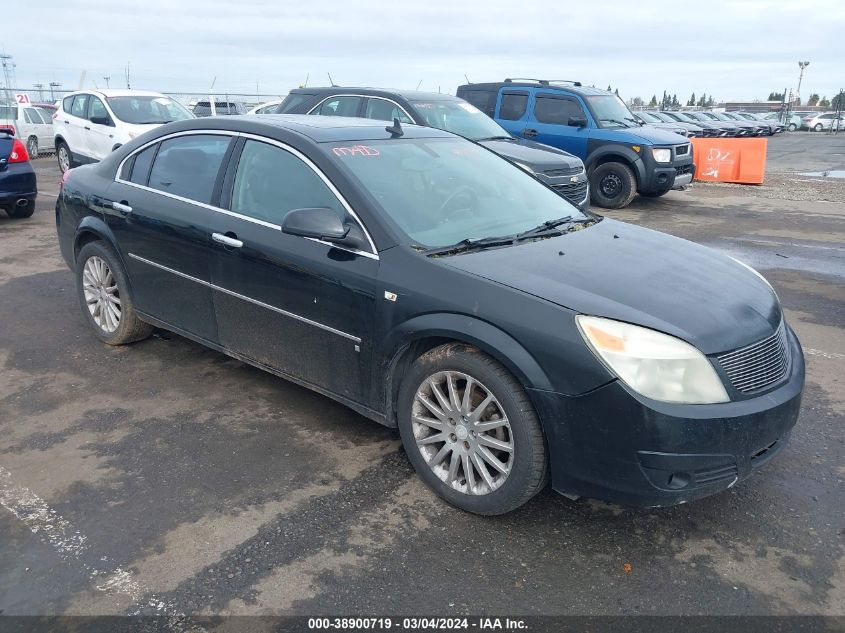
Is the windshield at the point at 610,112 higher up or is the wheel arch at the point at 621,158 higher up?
the windshield at the point at 610,112

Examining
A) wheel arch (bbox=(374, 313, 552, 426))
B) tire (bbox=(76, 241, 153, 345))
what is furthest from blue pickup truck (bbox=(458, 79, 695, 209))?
wheel arch (bbox=(374, 313, 552, 426))

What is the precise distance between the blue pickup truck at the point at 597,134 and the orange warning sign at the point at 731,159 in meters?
4.61

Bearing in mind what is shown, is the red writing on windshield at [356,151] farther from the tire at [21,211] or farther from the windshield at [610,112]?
the windshield at [610,112]

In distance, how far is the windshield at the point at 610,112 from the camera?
1286cm

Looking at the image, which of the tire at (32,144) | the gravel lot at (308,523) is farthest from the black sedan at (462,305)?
the tire at (32,144)

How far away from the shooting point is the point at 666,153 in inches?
495

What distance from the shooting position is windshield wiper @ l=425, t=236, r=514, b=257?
346cm

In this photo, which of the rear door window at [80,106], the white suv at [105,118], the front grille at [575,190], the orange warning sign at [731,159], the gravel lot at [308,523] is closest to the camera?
the gravel lot at [308,523]

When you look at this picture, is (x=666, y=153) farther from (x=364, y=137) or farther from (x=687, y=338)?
(x=687, y=338)

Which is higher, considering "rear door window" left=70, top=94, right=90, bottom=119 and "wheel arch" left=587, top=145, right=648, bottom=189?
"rear door window" left=70, top=94, right=90, bottom=119

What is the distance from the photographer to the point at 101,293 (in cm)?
529

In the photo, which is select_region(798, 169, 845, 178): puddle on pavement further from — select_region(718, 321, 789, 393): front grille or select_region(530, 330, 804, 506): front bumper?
select_region(530, 330, 804, 506): front bumper

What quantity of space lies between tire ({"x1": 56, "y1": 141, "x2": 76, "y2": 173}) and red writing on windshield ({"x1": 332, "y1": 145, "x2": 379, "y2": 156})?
13.2 m

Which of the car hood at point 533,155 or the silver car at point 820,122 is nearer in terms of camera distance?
the car hood at point 533,155
